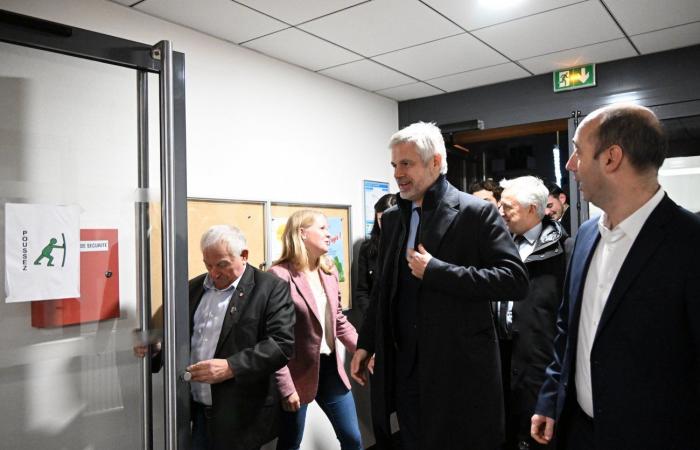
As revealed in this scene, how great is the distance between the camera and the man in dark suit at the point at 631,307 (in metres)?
1.24

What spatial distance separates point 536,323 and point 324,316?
109 cm

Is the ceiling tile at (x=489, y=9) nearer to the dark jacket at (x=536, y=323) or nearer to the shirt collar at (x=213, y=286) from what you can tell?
the dark jacket at (x=536, y=323)

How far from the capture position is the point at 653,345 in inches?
49.4

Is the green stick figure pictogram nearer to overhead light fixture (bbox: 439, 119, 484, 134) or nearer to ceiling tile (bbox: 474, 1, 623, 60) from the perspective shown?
ceiling tile (bbox: 474, 1, 623, 60)

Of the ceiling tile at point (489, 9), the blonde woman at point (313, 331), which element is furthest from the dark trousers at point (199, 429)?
the ceiling tile at point (489, 9)

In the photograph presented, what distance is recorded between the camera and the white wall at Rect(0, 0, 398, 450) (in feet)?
8.07

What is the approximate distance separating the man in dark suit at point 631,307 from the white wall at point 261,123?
1.91m

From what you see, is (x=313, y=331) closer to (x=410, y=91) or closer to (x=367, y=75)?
(x=367, y=75)

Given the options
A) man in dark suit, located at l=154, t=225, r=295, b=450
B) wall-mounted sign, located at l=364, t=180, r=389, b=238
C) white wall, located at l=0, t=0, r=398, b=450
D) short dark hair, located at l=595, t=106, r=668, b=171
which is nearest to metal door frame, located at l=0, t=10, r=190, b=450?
man in dark suit, located at l=154, t=225, r=295, b=450

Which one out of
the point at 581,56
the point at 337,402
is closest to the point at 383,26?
the point at 581,56

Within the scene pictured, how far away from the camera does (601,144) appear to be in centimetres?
140

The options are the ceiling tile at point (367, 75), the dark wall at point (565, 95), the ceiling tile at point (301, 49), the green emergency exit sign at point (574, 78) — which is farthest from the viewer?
the green emergency exit sign at point (574, 78)

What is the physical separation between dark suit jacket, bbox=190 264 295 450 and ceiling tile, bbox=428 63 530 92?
7.42ft

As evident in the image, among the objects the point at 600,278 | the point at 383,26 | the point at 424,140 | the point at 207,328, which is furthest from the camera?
the point at 383,26
